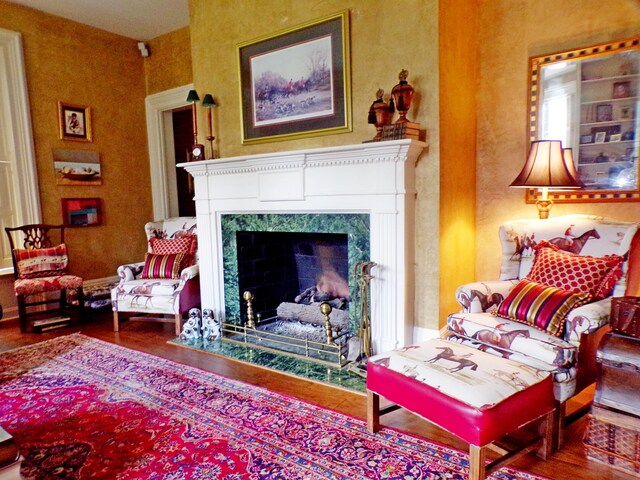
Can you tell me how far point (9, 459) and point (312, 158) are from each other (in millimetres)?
2311

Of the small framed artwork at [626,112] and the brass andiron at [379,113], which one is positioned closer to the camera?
the small framed artwork at [626,112]

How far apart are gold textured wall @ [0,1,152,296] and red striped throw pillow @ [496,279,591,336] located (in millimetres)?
4487

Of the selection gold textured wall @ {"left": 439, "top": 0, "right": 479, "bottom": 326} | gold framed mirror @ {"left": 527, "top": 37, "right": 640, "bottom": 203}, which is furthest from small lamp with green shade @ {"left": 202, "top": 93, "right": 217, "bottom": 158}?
gold framed mirror @ {"left": 527, "top": 37, "right": 640, "bottom": 203}

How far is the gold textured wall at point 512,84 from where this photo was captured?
2.74 meters

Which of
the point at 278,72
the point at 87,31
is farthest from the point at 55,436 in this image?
the point at 87,31

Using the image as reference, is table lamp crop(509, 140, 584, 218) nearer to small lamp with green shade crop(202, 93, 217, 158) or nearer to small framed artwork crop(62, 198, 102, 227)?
small lamp with green shade crop(202, 93, 217, 158)

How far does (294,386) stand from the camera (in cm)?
263

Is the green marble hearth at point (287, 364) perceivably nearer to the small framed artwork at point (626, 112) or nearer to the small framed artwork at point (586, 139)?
the small framed artwork at point (586, 139)

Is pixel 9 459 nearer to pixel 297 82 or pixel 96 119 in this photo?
pixel 297 82

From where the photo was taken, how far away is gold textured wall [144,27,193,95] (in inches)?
195

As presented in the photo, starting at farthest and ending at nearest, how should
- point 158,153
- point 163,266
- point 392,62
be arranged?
1. point 158,153
2. point 163,266
3. point 392,62

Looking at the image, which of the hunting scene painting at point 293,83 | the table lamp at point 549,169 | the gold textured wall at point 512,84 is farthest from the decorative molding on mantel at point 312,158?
the gold textured wall at point 512,84

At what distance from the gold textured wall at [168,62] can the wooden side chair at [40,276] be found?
82.7 inches

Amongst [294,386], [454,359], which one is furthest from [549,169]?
[294,386]
